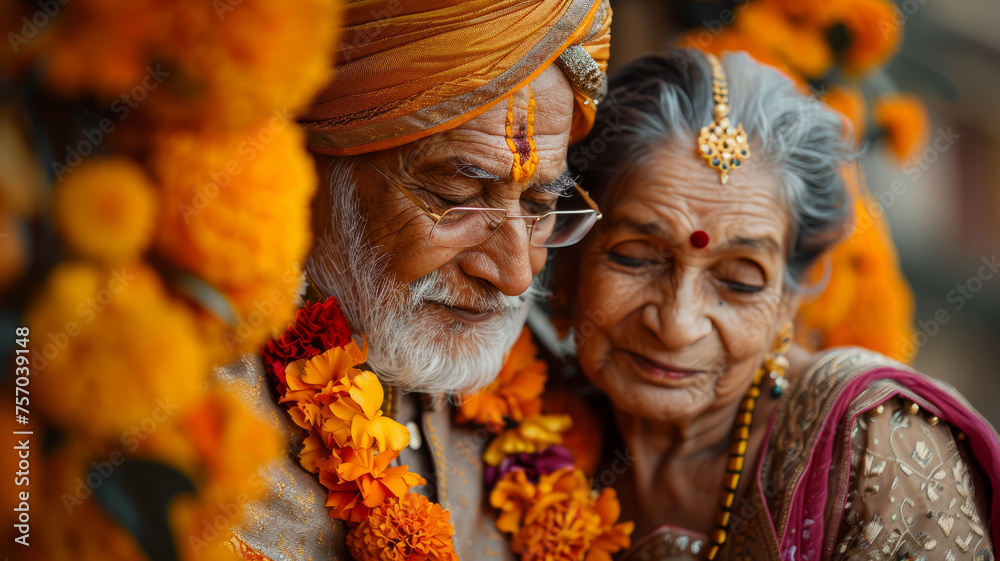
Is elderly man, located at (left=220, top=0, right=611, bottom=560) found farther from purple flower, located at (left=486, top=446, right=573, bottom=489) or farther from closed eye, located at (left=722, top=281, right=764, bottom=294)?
closed eye, located at (left=722, top=281, right=764, bottom=294)

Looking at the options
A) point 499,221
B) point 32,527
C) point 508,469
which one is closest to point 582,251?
point 499,221

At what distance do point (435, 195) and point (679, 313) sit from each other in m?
0.70

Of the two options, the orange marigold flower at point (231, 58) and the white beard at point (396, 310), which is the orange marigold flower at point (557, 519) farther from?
the orange marigold flower at point (231, 58)

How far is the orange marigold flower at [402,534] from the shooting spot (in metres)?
1.53

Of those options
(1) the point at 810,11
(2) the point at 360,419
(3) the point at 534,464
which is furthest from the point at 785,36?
(2) the point at 360,419

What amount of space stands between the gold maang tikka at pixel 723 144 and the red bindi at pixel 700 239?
15cm

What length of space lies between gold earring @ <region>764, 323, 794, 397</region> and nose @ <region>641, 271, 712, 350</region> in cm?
30

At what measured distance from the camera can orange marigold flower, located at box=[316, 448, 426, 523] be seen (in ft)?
5.03

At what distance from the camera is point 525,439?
2.08 meters

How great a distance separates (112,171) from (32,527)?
1.27 feet

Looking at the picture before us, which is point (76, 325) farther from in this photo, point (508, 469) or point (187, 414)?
point (508, 469)

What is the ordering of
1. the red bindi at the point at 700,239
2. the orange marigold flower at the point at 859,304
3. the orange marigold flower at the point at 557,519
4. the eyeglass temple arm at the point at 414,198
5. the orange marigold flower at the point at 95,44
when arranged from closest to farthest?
the orange marigold flower at the point at 95,44, the eyeglass temple arm at the point at 414,198, the red bindi at the point at 700,239, the orange marigold flower at the point at 557,519, the orange marigold flower at the point at 859,304

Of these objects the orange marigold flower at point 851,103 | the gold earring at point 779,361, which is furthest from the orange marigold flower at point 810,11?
the gold earring at point 779,361

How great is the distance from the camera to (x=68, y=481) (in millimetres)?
804
